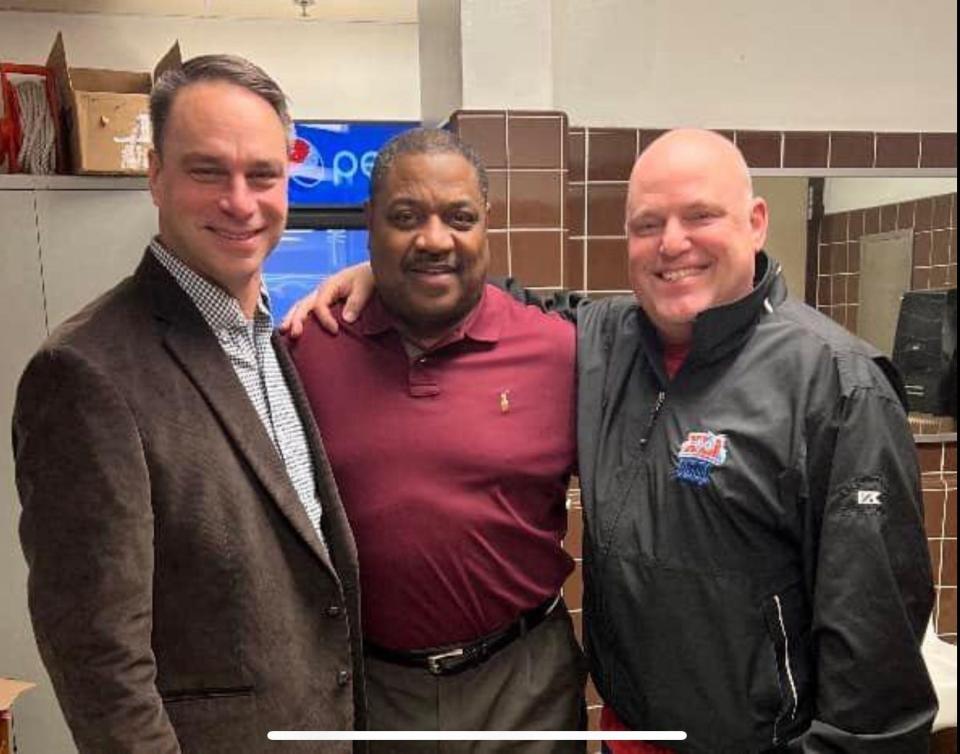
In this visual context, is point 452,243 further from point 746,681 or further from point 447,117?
point 447,117

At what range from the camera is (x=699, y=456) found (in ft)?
4.57

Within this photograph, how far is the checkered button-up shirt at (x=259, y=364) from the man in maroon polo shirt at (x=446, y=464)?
0.16 meters

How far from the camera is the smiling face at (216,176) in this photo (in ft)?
4.31

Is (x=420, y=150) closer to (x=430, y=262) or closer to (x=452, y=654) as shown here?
(x=430, y=262)

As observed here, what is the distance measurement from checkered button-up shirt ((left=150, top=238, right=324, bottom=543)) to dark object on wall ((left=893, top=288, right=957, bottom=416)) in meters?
2.37

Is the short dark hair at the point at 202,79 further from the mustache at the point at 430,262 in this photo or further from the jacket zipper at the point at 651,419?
the jacket zipper at the point at 651,419

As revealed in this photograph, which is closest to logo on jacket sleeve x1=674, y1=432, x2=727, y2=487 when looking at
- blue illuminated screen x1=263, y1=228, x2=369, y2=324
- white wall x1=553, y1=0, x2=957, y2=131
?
white wall x1=553, y1=0, x2=957, y2=131

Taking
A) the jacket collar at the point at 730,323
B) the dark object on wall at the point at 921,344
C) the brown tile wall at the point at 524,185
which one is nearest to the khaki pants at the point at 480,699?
the jacket collar at the point at 730,323

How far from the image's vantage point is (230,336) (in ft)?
4.59

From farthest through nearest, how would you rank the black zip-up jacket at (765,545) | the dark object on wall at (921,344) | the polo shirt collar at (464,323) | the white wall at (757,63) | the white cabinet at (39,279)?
the white cabinet at (39,279), the dark object on wall at (921,344), the white wall at (757,63), the polo shirt collar at (464,323), the black zip-up jacket at (765,545)

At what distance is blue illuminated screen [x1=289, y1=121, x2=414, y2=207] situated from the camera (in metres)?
4.34

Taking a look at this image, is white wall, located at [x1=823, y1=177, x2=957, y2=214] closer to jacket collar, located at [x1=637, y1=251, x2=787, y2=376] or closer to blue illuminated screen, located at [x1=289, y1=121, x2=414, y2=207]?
jacket collar, located at [x1=637, y1=251, x2=787, y2=376]

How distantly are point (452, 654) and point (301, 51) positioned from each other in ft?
12.6

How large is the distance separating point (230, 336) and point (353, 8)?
3.54 meters
